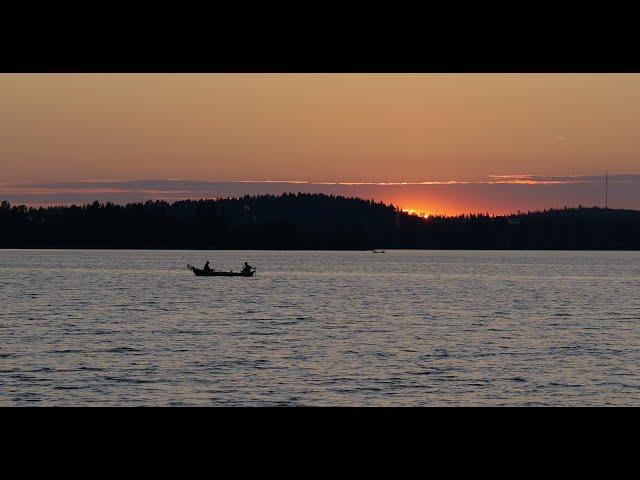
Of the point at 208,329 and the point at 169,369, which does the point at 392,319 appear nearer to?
the point at 208,329

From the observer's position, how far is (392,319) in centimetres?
6322

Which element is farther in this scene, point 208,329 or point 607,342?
point 208,329

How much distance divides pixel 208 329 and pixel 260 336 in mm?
7954
